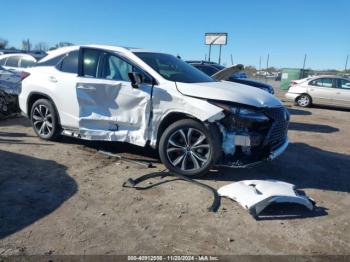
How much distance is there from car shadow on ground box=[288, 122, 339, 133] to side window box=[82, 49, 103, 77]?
6.01 m

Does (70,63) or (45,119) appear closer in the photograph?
(70,63)

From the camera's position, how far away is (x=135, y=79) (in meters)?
5.68

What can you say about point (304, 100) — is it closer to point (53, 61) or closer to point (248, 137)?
point (53, 61)

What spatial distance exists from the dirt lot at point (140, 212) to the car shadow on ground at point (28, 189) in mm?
11

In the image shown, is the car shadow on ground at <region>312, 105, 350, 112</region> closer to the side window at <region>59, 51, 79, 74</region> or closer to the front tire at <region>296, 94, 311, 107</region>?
the front tire at <region>296, 94, 311, 107</region>

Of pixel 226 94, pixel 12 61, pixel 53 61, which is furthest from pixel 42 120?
pixel 12 61

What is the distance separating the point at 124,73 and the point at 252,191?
274 centimetres

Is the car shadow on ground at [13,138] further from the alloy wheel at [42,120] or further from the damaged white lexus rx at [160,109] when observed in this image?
the damaged white lexus rx at [160,109]

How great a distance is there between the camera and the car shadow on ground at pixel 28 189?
157 inches

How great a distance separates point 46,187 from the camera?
4.84 m

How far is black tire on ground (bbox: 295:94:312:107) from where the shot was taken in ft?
56.2

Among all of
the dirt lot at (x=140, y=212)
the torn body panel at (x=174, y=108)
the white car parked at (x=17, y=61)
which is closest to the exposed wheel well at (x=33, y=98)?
the dirt lot at (x=140, y=212)

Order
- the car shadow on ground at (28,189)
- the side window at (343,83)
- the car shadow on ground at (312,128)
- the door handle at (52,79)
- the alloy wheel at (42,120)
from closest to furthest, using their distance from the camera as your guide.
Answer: the car shadow on ground at (28,189)
the door handle at (52,79)
the alloy wheel at (42,120)
the car shadow on ground at (312,128)
the side window at (343,83)

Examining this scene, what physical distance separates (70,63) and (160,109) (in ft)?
7.02
